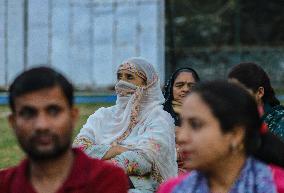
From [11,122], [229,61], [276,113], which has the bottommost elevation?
[229,61]

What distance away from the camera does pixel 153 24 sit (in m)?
17.7

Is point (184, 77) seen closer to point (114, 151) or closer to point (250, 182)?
point (114, 151)

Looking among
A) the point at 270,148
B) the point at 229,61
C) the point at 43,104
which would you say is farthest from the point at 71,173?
the point at 229,61

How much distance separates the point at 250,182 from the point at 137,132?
2999mm

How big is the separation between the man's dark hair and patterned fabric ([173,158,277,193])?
23.3 inches

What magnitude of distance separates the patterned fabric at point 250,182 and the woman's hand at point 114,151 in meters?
2.63

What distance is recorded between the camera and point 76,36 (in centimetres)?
1830

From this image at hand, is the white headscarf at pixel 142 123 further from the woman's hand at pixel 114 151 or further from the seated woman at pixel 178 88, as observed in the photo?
the seated woman at pixel 178 88

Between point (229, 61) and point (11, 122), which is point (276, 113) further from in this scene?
point (229, 61)

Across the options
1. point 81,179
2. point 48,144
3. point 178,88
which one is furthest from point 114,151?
point 48,144

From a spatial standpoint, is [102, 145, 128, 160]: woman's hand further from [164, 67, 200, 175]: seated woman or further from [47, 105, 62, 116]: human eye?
[47, 105, 62, 116]: human eye

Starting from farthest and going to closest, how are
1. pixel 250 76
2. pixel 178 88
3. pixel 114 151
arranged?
1. pixel 178 88
2. pixel 114 151
3. pixel 250 76

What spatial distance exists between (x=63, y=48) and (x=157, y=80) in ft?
39.6

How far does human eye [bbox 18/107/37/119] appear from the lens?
319cm
